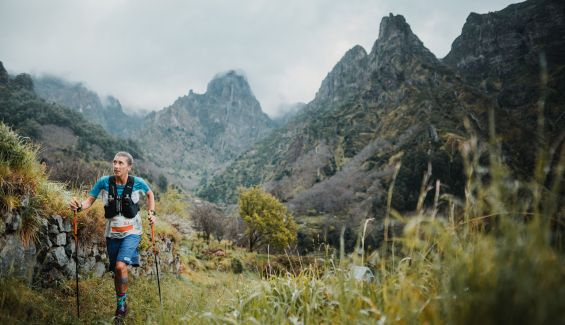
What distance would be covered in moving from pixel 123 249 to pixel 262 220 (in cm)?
2467

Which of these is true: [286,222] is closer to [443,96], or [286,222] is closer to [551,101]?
[443,96]

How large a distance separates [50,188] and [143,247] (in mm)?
3430

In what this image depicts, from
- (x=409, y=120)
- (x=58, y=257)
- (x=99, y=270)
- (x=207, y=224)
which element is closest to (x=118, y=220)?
(x=58, y=257)

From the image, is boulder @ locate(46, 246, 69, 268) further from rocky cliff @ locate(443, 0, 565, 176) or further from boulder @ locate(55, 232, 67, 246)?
rocky cliff @ locate(443, 0, 565, 176)

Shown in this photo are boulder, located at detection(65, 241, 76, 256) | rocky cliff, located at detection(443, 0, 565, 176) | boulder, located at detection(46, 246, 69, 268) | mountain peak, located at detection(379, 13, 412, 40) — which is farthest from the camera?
mountain peak, located at detection(379, 13, 412, 40)

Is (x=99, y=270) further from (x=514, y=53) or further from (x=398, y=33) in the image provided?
(x=514, y=53)

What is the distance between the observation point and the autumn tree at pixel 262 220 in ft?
94.8

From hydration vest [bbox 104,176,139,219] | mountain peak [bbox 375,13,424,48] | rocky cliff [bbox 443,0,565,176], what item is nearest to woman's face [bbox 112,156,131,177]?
hydration vest [bbox 104,176,139,219]

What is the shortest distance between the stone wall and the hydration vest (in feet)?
3.48

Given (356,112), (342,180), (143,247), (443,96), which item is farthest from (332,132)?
(143,247)

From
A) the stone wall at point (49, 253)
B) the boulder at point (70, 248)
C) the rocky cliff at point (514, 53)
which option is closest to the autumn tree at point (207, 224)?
the stone wall at point (49, 253)

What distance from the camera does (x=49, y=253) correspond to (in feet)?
19.0

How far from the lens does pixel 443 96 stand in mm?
101375

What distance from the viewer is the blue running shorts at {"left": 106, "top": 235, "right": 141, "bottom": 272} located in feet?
15.0
